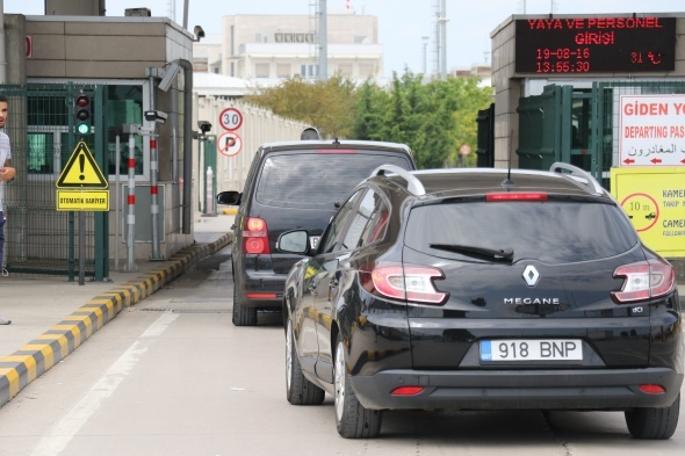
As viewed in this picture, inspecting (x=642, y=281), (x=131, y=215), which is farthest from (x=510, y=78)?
(x=642, y=281)

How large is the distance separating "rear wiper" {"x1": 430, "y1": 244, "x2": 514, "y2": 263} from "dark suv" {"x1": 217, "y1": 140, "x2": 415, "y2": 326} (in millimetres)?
6958

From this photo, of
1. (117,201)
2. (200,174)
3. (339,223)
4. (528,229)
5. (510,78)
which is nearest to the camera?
(528,229)

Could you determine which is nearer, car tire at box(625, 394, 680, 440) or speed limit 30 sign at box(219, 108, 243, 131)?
car tire at box(625, 394, 680, 440)

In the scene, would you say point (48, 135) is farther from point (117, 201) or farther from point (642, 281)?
point (642, 281)

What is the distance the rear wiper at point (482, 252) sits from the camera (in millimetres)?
8859

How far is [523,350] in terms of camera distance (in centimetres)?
870

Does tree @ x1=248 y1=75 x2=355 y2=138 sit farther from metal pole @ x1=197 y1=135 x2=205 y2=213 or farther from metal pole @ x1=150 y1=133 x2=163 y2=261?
metal pole @ x1=150 y1=133 x2=163 y2=261

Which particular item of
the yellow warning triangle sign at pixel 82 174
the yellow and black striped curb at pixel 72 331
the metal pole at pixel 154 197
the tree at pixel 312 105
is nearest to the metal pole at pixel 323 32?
the tree at pixel 312 105

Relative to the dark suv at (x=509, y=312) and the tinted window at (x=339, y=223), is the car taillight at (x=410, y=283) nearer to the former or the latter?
the dark suv at (x=509, y=312)

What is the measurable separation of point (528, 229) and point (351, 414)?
4.44 feet

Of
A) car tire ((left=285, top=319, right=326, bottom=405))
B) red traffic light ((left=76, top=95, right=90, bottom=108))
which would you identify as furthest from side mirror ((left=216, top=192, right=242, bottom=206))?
car tire ((left=285, top=319, right=326, bottom=405))

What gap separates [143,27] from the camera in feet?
81.8

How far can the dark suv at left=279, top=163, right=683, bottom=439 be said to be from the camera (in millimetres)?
8695

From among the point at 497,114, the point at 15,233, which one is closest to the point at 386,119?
the point at 497,114
